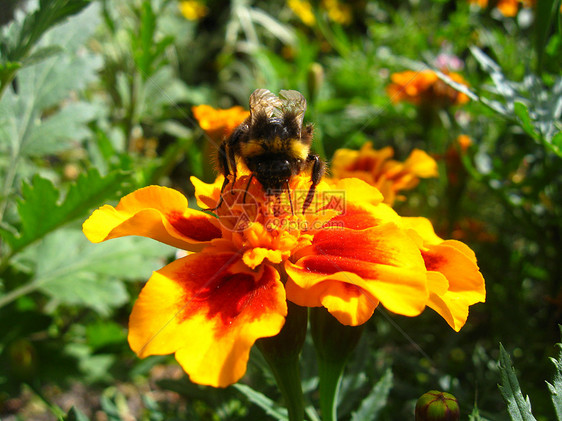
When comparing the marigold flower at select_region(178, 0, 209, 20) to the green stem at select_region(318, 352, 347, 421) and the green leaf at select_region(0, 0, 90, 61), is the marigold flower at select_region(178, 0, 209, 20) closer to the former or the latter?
the green leaf at select_region(0, 0, 90, 61)

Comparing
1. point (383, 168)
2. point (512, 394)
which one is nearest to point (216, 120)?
point (383, 168)

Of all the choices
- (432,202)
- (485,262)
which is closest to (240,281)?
(485,262)

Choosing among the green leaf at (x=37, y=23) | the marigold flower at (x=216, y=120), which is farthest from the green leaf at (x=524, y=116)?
the green leaf at (x=37, y=23)

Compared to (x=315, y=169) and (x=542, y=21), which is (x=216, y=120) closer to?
(x=315, y=169)

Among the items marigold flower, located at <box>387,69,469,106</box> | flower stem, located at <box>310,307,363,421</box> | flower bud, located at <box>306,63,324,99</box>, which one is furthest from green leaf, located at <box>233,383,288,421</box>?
marigold flower, located at <box>387,69,469,106</box>

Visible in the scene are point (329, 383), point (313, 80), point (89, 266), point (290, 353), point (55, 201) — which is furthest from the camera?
point (313, 80)

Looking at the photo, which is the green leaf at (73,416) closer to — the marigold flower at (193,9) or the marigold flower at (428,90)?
the marigold flower at (428,90)
